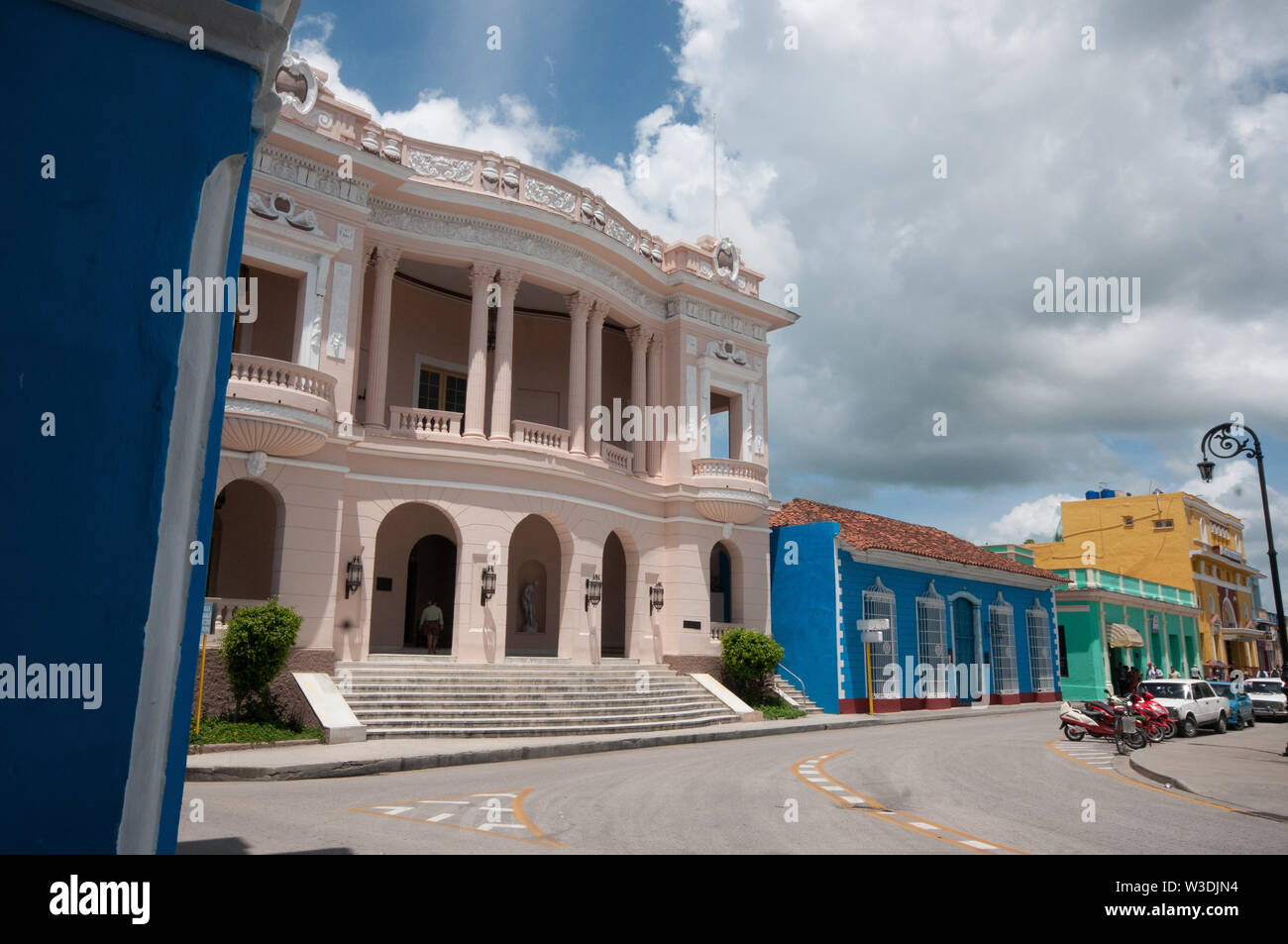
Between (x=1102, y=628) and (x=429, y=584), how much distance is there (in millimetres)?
31675

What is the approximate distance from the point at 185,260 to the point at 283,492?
14.1 metres

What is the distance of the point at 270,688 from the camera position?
16.3 metres

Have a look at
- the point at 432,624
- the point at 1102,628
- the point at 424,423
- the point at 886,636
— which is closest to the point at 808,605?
the point at 886,636

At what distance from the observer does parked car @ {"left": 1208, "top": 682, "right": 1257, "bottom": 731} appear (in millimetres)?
25766

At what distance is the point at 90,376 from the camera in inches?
176

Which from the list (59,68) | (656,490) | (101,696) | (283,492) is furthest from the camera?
(656,490)

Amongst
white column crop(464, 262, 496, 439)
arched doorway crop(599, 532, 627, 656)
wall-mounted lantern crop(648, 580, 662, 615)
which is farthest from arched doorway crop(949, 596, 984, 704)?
white column crop(464, 262, 496, 439)

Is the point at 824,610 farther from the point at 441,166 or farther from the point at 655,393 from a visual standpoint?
the point at 441,166

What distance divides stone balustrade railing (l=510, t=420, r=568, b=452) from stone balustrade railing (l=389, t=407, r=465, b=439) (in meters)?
1.45

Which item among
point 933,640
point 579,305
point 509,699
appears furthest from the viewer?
point 933,640

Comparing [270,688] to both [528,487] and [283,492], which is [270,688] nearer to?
[283,492]

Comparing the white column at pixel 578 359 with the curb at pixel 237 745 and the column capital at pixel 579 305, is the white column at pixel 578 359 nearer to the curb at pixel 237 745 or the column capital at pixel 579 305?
the column capital at pixel 579 305

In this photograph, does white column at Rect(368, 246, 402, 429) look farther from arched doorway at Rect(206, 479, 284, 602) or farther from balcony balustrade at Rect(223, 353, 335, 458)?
arched doorway at Rect(206, 479, 284, 602)
